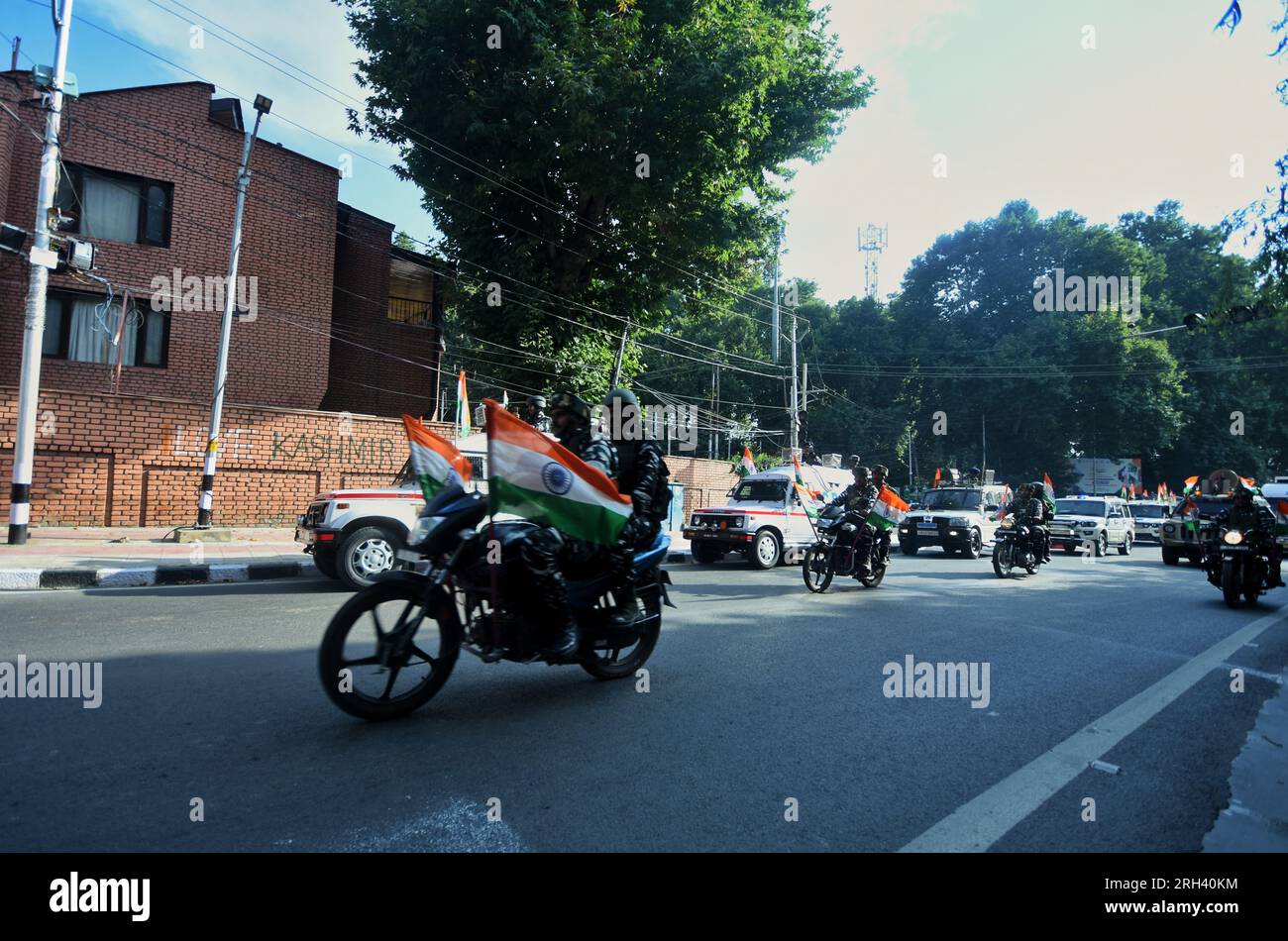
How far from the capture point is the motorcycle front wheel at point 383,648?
393 centimetres

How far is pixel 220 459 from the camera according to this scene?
52.4 feet

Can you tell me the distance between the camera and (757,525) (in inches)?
545

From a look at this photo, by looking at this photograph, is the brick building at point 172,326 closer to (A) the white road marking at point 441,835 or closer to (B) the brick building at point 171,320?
(B) the brick building at point 171,320

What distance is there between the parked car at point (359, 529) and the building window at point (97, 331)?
1129 cm

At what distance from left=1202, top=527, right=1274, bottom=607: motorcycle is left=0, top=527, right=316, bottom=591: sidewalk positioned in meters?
12.7

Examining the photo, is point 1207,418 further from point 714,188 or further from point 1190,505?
point 714,188

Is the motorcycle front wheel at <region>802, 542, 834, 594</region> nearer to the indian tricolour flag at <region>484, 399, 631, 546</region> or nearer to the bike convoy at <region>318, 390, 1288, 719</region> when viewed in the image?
the bike convoy at <region>318, 390, 1288, 719</region>

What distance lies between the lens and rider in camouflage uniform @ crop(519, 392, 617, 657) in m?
4.23

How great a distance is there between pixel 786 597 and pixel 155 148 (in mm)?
18489

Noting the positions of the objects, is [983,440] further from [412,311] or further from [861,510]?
[861,510]

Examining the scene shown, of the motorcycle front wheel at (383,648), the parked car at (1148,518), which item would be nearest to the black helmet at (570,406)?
the motorcycle front wheel at (383,648)

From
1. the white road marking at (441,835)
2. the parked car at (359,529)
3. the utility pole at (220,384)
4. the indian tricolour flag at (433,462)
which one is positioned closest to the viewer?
the white road marking at (441,835)

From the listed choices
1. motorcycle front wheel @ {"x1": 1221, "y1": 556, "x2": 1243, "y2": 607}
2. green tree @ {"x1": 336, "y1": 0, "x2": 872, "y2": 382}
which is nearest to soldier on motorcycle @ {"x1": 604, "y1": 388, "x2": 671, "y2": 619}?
motorcycle front wheel @ {"x1": 1221, "y1": 556, "x2": 1243, "y2": 607}
